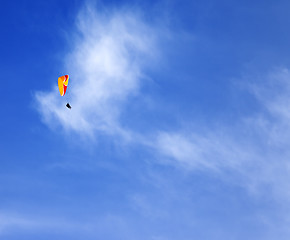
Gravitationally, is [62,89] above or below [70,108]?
above

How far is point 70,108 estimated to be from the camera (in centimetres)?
5297

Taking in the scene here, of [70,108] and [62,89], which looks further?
[62,89]

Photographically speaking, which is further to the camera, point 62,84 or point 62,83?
point 62,83

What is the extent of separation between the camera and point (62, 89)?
57.7 metres

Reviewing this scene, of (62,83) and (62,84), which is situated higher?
(62,83)

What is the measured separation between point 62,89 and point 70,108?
695 centimetres
